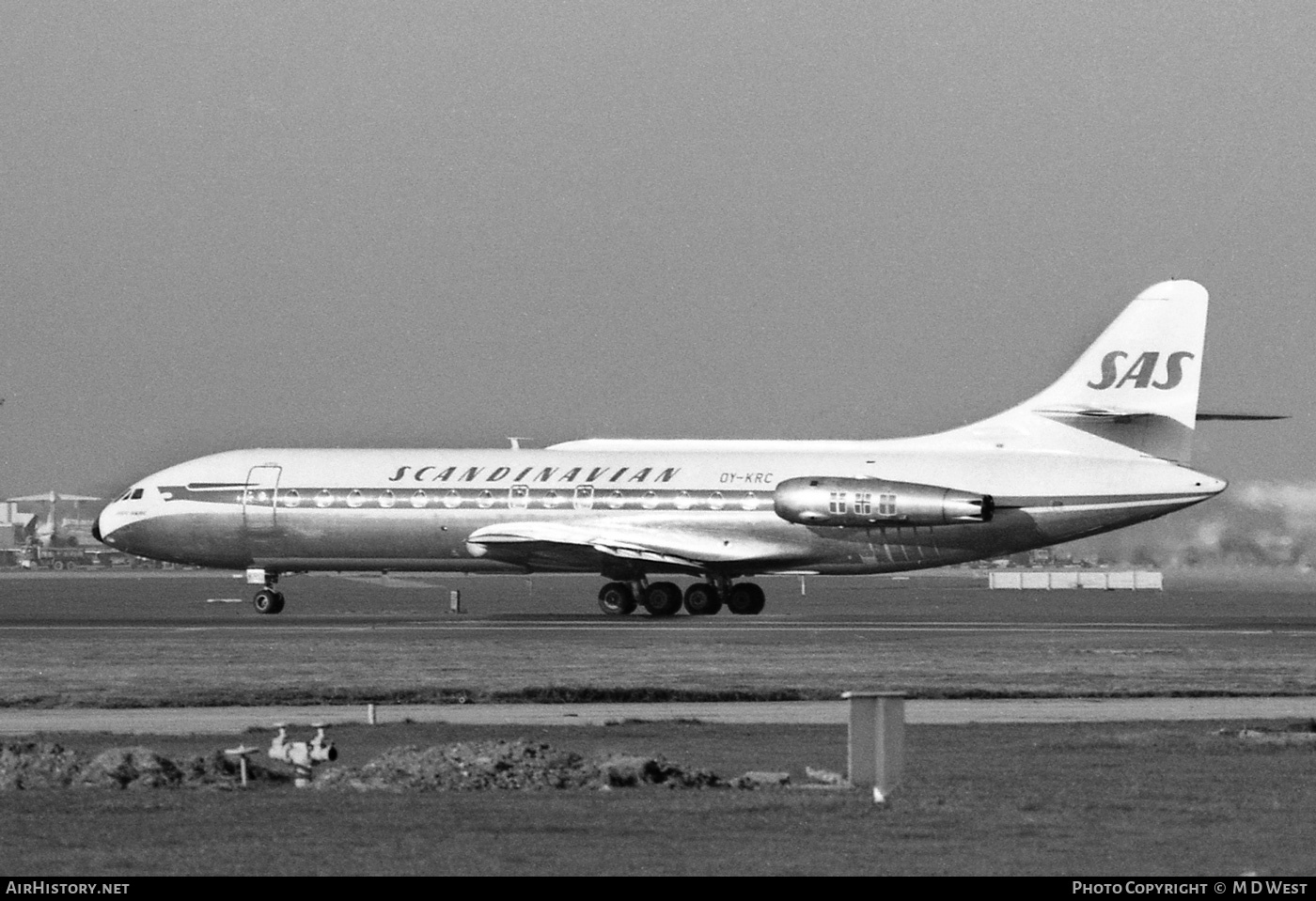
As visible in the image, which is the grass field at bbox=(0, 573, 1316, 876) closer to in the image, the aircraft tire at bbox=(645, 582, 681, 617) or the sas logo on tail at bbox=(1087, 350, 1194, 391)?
the aircraft tire at bbox=(645, 582, 681, 617)

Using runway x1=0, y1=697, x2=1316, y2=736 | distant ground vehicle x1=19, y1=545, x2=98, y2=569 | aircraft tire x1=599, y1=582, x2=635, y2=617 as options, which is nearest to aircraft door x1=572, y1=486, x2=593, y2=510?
aircraft tire x1=599, y1=582, x2=635, y2=617

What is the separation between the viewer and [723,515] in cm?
5962

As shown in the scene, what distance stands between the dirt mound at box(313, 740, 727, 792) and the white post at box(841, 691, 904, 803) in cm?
189

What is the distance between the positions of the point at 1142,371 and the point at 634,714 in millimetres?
33834

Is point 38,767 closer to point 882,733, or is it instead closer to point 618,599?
point 882,733

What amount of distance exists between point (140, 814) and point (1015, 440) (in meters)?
44.1

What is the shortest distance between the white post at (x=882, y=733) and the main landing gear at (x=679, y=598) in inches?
1613

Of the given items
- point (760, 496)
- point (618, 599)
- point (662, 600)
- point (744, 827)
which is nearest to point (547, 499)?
point (618, 599)

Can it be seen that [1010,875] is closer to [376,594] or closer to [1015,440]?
[1015,440]

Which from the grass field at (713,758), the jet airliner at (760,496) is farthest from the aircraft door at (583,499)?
the grass field at (713,758)

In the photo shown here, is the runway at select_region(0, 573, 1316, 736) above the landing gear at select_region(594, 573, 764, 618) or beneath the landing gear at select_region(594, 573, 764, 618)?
beneath

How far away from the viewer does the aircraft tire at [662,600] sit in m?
60.7

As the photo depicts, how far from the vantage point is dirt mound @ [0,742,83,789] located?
→ 67.9 feet

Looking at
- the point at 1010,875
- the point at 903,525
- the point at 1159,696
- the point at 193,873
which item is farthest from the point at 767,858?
the point at 903,525
